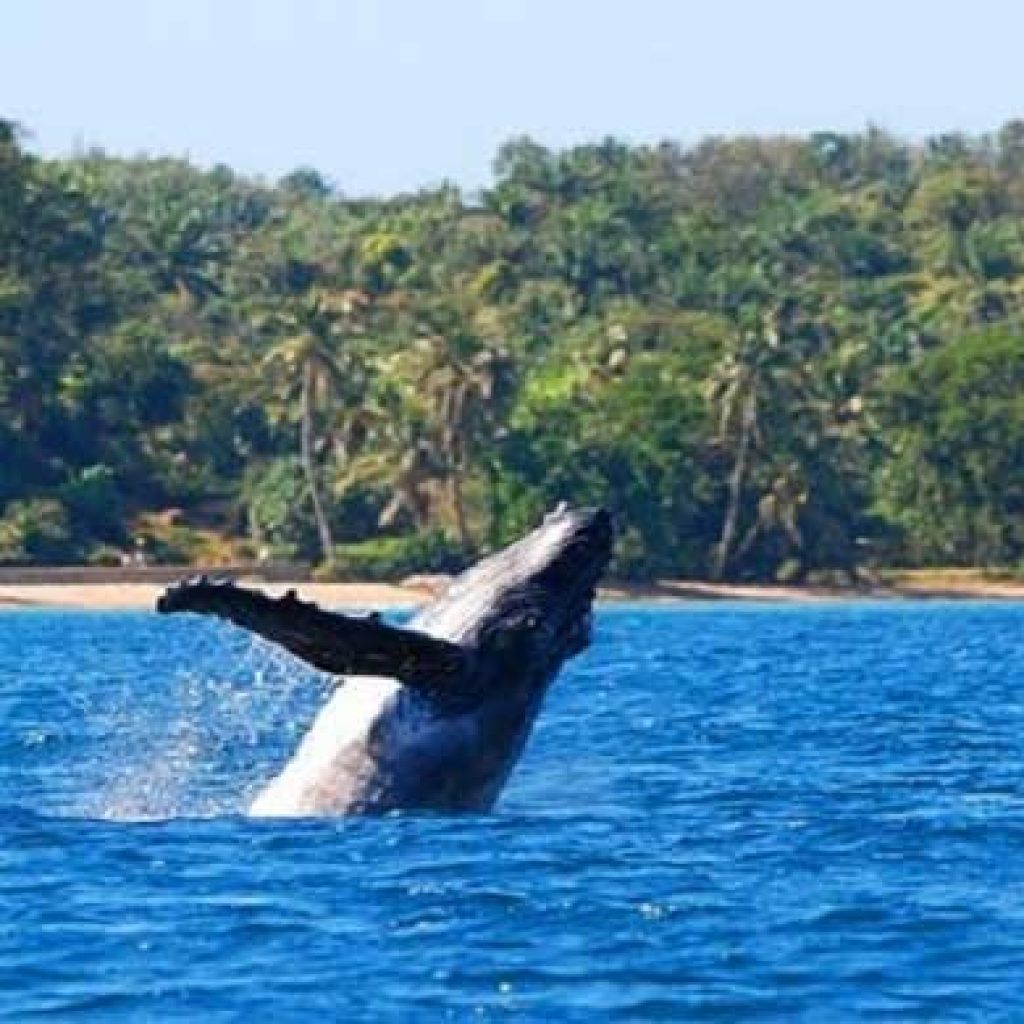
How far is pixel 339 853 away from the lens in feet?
81.9

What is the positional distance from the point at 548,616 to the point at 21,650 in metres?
57.3

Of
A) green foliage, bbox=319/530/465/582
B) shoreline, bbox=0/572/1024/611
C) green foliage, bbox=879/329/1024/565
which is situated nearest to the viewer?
shoreline, bbox=0/572/1024/611

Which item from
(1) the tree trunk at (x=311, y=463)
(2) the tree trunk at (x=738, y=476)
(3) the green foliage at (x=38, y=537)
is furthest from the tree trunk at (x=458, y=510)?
(3) the green foliage at (x=38, y=537)

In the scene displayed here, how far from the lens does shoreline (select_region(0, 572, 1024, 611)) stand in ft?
396

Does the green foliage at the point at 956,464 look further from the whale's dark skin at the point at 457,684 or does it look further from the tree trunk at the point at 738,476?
the whale's dark skin at the point at 457,684

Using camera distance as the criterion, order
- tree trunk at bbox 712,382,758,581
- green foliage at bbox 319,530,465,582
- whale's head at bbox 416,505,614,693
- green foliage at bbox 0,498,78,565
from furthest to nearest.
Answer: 1. tree trunk at bbox 712,382,758,581
2. green foliage at bbox 319,530,465,582
3. green foliage at bbox 0,498,78,565
4. whale's head at bbox 416,505,614,693

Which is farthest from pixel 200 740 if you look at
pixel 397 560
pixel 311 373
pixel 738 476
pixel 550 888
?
pixel 738 476

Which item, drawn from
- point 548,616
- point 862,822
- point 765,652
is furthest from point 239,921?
point 765,652

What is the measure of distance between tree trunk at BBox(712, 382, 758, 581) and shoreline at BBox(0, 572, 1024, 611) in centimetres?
93

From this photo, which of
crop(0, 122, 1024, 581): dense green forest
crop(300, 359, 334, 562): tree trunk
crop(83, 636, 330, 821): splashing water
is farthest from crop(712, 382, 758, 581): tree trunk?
crop(83, 636, 330, 821): splashing water

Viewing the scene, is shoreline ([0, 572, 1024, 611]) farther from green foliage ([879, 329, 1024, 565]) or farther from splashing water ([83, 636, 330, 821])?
splashing water ([83, 636, 330, 821])

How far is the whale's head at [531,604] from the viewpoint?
85.0 feet

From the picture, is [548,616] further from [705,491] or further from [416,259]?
[416,259]

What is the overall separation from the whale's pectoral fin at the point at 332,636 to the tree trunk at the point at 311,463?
10287cm
